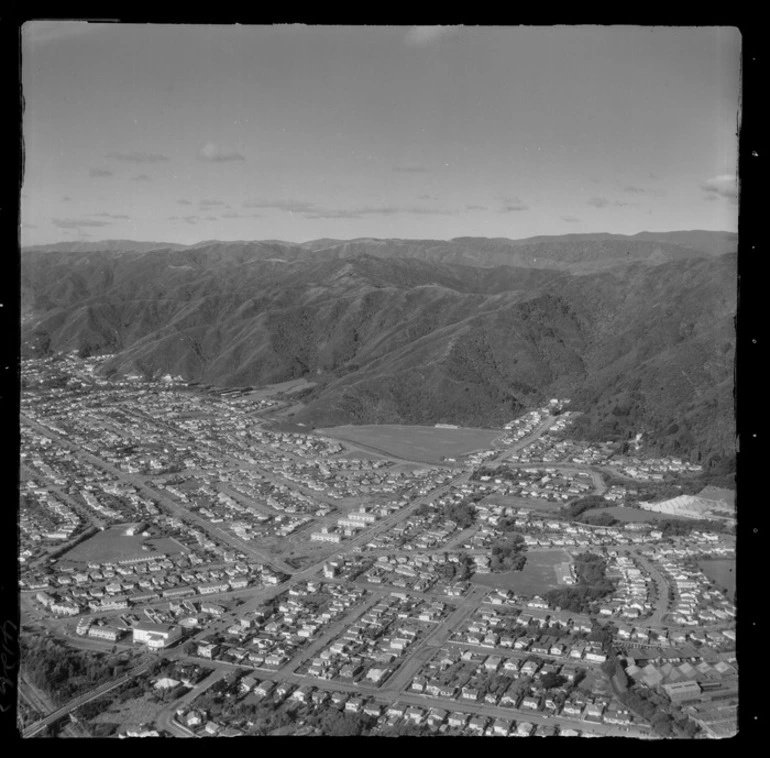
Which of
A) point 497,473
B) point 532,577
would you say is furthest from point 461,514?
point 497,473

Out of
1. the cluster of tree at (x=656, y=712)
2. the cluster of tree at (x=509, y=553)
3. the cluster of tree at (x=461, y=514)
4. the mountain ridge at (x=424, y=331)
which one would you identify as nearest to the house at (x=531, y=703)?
the cluster of tree at (x=656, y=712)

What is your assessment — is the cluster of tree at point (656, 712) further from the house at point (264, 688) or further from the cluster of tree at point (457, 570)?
the cluster of tree at point (457, 570)

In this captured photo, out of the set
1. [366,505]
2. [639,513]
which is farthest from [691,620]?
[366,505]

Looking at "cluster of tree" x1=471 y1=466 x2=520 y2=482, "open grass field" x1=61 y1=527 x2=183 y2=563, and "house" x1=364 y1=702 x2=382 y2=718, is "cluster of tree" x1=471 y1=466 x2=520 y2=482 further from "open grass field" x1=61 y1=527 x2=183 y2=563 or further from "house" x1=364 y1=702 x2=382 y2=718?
"house" x1=364 y1=702 x2=382 y2=718

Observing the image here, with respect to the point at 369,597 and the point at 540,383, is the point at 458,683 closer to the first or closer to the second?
the point at 369,597

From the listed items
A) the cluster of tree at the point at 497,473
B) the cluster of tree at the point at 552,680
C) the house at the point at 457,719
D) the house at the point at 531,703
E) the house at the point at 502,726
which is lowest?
the cluster of tree at the point at 552,680

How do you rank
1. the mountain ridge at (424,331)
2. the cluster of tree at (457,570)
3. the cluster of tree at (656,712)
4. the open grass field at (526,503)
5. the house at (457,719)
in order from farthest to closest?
1. the mountain ridge at (424,331)
2. the open grass field at (526,503)
3. the cluster of tree at (457,570)
4. the house at (457,719)
5. the cluster of tree at (656,712)

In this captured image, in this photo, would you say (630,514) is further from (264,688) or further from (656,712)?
(264,688)
